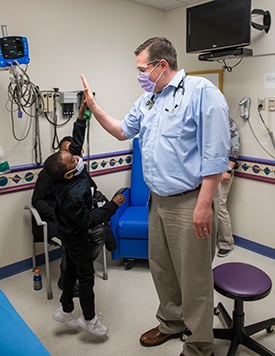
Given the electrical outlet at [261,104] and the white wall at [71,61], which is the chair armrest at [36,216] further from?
the electrical outlet at [261,104]

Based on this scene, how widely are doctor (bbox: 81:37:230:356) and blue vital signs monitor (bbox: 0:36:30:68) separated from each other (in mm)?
1000

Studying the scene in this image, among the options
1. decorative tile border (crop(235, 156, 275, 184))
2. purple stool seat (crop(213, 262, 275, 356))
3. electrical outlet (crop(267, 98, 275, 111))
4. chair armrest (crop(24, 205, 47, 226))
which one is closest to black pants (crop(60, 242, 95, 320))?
chair armrest (crop(24, 205, 47, 226))

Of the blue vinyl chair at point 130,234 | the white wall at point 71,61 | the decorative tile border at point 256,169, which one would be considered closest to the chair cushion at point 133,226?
the blue vinyl chair at point 130,234

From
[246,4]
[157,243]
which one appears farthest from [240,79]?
[157,243]

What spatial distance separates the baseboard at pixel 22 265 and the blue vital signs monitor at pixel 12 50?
1.61 metres

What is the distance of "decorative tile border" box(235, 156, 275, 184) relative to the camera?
2965 mm

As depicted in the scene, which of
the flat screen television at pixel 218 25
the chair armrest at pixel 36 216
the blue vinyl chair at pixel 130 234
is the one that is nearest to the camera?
the chair armrest at pixel 36 216

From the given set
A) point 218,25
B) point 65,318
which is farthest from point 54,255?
point 218,25

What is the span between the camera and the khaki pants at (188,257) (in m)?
1.61

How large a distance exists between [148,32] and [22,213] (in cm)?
221

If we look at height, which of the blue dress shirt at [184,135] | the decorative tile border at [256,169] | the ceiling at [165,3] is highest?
the ceiling at [165,3]

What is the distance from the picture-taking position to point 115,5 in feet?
10.4

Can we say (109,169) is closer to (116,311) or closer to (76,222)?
(116,311)

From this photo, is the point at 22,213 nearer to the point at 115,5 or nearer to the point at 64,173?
the point at 64,173
